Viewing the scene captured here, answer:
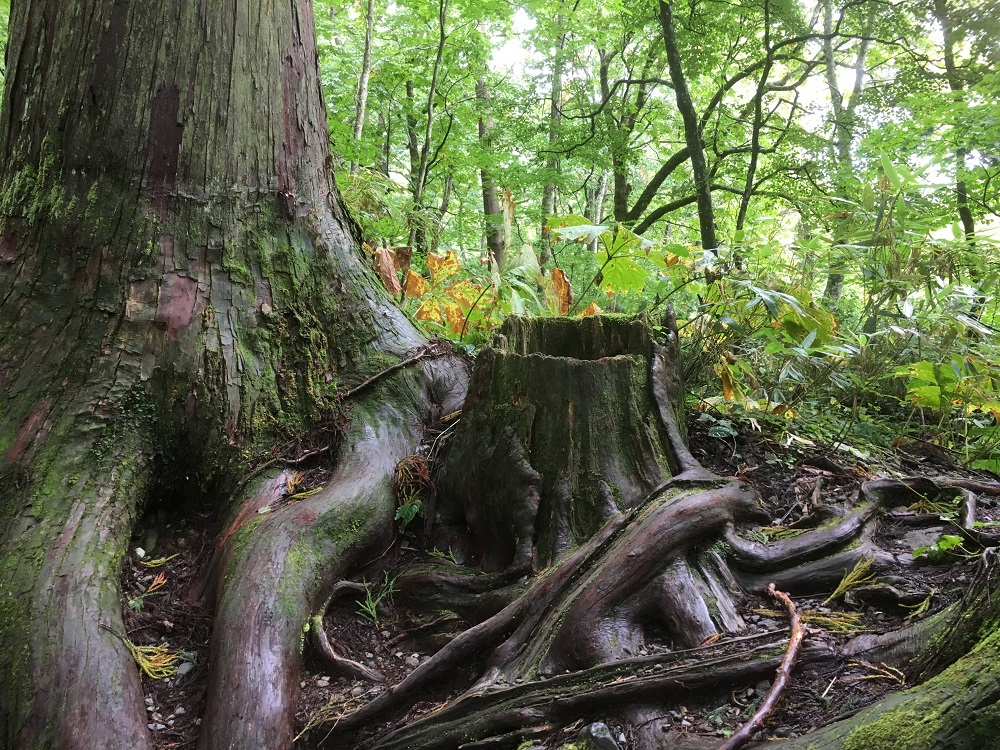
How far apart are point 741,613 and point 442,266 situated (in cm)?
302

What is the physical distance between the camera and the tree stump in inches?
93.2

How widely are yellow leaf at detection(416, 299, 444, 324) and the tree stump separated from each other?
155 centimetres

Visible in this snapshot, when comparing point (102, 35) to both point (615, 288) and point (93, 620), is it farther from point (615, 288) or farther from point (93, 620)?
point (615, 288)

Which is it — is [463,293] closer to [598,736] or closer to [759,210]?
[598,736]

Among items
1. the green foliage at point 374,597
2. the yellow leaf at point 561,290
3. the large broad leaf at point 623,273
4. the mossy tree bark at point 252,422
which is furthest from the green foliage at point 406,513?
the yellow leaf at point 561,290

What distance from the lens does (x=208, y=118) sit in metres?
2.87

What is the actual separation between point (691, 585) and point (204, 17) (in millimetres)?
3417

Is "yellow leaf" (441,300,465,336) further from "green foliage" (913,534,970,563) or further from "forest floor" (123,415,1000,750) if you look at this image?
"green foliage" (913,534,970,563)

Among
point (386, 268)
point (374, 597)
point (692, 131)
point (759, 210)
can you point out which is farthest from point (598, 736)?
point (759, 210)

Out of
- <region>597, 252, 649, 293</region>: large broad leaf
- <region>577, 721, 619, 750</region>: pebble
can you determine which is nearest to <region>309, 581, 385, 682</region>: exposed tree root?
<region>577, 721, 619, 750</region>: pebble

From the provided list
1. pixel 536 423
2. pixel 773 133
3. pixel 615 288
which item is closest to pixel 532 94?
pixel 773 133

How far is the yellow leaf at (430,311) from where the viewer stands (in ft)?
13.8

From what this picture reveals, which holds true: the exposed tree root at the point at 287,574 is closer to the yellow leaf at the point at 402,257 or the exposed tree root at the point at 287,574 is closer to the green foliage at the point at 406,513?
the green foliage at the point at 406,513

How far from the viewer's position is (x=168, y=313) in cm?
271
